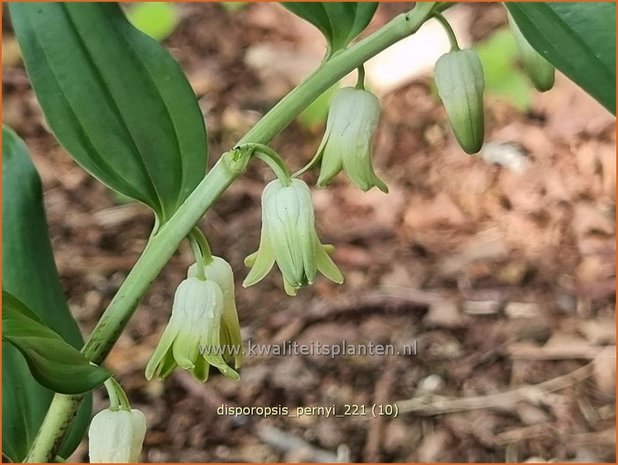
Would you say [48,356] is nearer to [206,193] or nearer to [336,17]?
[206,193]

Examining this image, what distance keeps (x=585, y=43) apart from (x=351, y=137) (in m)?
0.34

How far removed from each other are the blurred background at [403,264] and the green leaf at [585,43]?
2.71 ft

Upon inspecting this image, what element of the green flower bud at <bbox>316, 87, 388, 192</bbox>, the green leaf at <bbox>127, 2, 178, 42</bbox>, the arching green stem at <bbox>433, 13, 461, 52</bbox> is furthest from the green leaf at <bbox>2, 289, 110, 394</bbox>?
the green leaf at <bbox>127, 2, 178, 42</bbox>

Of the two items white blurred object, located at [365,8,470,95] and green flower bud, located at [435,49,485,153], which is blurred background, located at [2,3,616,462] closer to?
white blurred object, located at [365,8,470,95]

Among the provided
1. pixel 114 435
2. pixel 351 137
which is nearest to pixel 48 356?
pixel 114 435

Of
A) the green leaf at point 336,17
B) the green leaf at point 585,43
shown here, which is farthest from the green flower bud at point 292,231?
the green leaf at point 585,43

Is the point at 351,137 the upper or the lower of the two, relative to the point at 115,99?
lower

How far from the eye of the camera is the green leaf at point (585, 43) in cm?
91

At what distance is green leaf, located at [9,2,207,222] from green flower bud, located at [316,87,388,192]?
191 millimetres

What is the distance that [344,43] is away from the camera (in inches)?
42.3

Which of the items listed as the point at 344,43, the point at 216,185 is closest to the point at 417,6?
the point at 344,43

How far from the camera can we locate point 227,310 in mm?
1118

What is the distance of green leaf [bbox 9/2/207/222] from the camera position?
3.51 ft

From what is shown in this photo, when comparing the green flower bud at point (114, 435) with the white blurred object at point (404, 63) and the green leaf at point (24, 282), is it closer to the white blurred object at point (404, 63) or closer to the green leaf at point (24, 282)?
the green leaf at point (24, 282)
